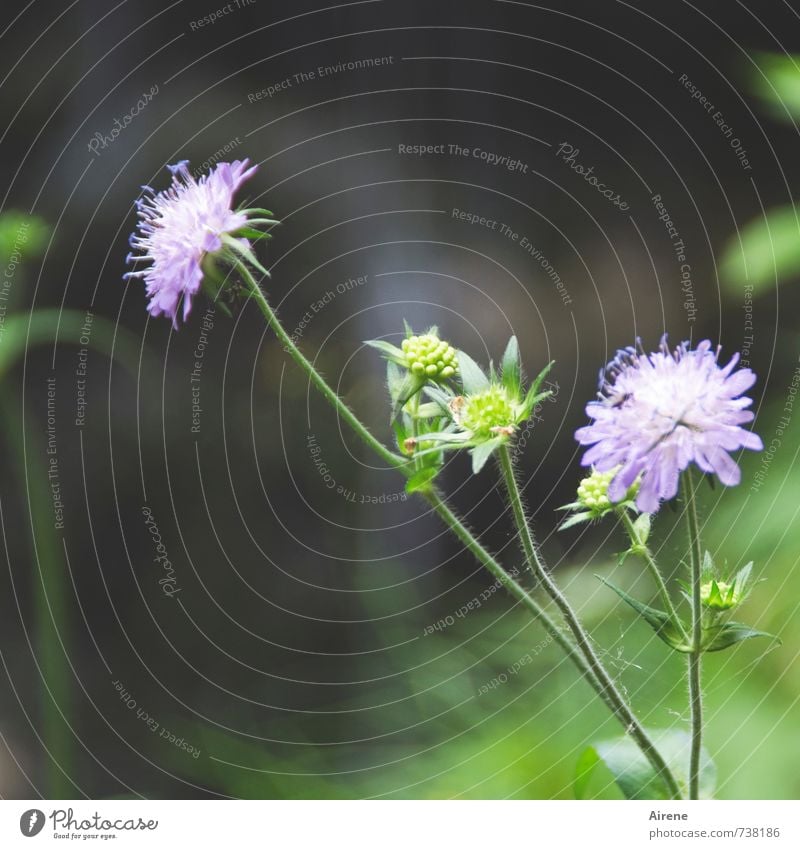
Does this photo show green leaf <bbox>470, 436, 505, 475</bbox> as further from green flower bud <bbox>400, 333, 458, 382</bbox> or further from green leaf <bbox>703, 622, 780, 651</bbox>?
green leaf <bbox>703, 622, 780, 651</bbox>

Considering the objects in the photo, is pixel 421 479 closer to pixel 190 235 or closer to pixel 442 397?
pixel 442 397

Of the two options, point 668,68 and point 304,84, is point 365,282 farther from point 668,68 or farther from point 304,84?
point 668,68

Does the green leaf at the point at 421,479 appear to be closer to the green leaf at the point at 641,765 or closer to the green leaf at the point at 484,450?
the green leaf at the point at 484,450

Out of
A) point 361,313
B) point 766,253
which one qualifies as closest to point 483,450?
point 361,313

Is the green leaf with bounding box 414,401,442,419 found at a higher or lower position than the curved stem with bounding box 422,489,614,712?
higher

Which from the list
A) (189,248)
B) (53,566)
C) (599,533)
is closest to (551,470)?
(599,533)

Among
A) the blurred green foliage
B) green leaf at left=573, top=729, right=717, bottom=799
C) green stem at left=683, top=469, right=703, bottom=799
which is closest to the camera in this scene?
green stem at left=683, top=469, right=703, bottom=799

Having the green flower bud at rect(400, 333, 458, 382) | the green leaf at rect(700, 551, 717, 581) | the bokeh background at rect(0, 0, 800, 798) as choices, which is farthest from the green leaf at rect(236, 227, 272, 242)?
the green leaf at rect(700, 551, 717, 581)
